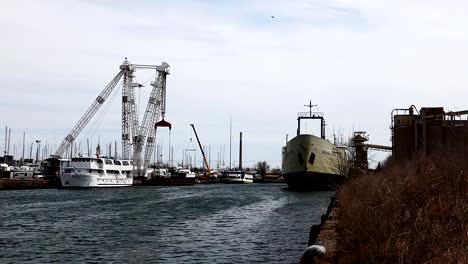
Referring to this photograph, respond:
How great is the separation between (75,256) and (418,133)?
44.1m

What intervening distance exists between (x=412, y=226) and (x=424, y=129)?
1843 inches

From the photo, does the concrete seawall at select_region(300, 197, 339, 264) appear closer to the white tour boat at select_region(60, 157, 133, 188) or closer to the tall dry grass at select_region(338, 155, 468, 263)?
the tall dry grass at select_region(338, 155, 468, 263)

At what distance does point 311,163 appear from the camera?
8788 cm

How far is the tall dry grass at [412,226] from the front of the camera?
11219 mm

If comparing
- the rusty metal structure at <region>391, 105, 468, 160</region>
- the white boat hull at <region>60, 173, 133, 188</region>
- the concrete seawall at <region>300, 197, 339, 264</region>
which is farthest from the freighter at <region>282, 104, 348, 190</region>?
→ the concrete seawall at <region>300, 197, 339, 264</region>

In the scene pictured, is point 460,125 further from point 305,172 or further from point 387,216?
point 387,216

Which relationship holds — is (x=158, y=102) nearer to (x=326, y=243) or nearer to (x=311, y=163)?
(x=311, y=163)

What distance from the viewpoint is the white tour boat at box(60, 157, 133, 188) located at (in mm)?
101188

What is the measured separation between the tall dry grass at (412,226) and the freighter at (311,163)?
2638 inches

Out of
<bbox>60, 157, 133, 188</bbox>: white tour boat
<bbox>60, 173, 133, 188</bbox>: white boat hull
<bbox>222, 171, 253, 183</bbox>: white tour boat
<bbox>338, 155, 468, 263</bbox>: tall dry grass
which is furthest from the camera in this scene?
<bbox>222, 171, 253, 183</bbox>: white tour boat

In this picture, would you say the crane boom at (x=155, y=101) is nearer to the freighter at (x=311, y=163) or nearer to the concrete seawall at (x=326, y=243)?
the freighter at (x=311, y=163)

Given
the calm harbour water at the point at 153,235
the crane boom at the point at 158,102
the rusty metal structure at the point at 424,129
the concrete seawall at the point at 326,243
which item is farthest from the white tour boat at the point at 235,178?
the concrete seawall at the point at 326,243

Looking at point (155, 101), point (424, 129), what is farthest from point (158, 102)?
point (424, 129)

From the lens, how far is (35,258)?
942 inches
